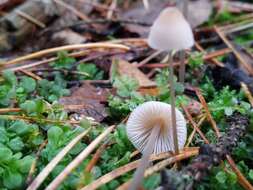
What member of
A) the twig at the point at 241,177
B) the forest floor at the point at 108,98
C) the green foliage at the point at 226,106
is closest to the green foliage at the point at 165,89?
the forest floor at the point at 108,98

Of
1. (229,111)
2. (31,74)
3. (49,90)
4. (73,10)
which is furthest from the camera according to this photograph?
(73,10)

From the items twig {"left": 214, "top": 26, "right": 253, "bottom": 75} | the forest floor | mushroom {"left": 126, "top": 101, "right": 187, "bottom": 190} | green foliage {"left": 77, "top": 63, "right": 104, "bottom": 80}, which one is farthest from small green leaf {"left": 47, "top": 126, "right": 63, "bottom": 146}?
twig {"left": 214, "top": 26, "right": 253, "bottom": 75}

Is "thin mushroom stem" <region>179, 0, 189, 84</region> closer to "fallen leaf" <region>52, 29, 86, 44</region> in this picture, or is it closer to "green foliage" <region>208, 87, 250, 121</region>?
"green foliage" <region>208, 87, 250, 121</region>

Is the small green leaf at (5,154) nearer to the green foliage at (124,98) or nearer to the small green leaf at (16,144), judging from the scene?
the small green leaf at (16,144)

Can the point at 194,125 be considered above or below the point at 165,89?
below

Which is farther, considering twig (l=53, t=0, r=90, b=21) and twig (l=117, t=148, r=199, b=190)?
twig (l=53, t=0, r=90, b=21)

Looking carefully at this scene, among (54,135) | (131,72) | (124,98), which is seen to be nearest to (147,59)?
(131,72)

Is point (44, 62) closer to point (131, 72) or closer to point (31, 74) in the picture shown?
point (31, 74)
